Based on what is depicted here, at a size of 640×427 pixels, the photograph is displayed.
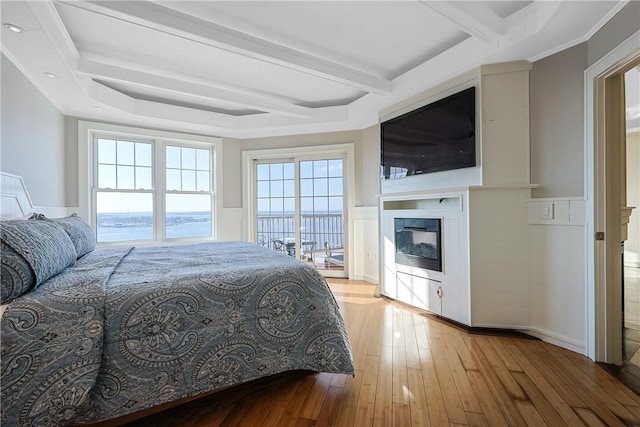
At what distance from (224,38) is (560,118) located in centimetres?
265

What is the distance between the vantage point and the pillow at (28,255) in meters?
1.12

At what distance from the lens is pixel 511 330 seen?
2.44 m

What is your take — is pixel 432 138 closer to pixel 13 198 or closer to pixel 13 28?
pixel 13 28

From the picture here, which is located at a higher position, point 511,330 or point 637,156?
point 637,156

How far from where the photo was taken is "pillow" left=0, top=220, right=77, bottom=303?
1.12 meters

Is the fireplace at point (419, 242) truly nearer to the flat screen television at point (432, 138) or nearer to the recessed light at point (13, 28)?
the flat screen television at point (432, 138)

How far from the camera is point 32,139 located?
2617 millimetres

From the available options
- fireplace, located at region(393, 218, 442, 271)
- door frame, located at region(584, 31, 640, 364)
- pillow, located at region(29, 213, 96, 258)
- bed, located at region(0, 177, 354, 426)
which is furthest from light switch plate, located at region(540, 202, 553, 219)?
pillow, located at region(29, 213, 96, 258)

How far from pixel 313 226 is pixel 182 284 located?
3.26m

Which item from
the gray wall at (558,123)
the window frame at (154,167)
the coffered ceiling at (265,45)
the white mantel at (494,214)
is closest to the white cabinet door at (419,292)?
the white mantel at (494,214)

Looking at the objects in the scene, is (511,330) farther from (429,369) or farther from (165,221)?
(165,221)

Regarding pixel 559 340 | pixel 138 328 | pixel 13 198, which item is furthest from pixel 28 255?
pixel 559 340

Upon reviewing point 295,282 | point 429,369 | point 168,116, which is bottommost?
point 429,369

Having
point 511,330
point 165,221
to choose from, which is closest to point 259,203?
point 165,221
